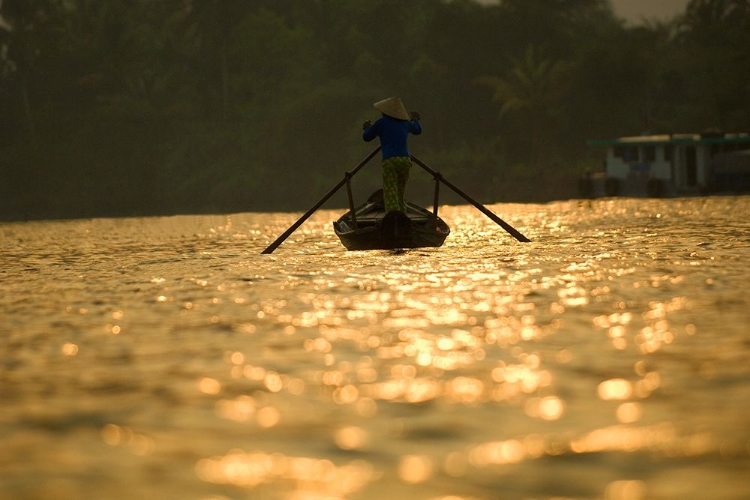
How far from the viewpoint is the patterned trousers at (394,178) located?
16906 mm

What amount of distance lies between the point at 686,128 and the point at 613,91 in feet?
11.9

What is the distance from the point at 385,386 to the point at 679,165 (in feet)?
127

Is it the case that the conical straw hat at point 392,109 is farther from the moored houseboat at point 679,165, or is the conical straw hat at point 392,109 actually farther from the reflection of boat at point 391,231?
the moored houseboat at point 679,165

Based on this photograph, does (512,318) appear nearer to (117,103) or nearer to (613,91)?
(613,91)

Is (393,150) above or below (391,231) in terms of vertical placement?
above

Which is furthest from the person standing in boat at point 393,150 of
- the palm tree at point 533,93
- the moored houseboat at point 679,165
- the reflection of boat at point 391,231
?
the palm tree at point 533,93

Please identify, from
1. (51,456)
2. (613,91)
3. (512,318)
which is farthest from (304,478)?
(613,91)

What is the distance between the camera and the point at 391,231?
16734 millimetres

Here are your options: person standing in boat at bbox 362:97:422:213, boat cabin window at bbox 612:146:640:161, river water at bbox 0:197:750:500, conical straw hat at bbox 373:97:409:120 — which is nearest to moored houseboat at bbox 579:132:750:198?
boat cabin window at bbox 612:146:640:161

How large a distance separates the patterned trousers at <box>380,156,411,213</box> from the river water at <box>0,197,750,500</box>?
11.3ft

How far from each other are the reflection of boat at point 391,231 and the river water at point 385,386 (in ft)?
10.3

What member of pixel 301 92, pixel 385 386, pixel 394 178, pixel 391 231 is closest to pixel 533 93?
pixel 301 92

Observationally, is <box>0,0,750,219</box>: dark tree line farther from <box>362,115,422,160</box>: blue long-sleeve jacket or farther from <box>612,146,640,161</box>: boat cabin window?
<box>362,115,422,160</box>: blue long-sleeve jacket

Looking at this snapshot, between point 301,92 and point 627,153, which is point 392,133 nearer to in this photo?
point 627,153
